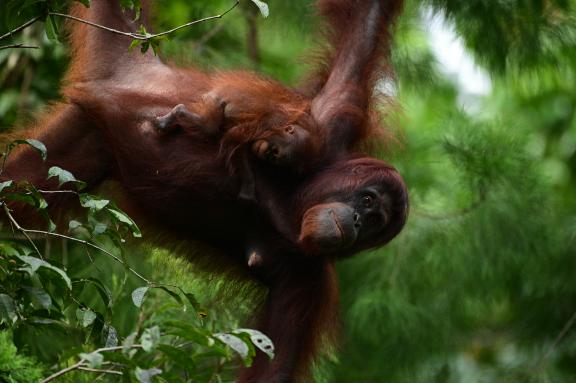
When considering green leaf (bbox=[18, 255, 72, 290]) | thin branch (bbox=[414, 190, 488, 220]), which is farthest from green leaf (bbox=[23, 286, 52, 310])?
thin branch (bbox=[414, 190, 488, 220])

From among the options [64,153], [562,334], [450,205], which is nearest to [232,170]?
[64,153]

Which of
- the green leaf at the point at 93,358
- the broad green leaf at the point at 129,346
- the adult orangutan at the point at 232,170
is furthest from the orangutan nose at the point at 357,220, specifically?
the green leaf at the point at 93,358

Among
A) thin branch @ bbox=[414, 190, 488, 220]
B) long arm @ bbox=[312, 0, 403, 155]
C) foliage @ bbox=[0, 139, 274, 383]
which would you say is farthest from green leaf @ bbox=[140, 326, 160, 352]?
thin branch @ bbox=[414, 190, 488, 220]

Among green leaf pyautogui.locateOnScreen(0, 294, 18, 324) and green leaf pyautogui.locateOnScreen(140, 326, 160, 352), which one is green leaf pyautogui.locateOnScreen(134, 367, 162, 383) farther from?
green leaf pyautogui.locateOnScreen(0, 294, 18, 324)

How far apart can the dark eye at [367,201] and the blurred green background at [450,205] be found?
1481mm

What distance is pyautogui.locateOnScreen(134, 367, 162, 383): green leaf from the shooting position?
2.61 m

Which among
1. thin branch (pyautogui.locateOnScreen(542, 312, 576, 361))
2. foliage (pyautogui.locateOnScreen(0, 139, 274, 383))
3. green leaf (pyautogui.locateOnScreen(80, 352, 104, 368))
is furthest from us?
thin branch (pyautogui.locateOnScreen(542, 312, 576, 361))

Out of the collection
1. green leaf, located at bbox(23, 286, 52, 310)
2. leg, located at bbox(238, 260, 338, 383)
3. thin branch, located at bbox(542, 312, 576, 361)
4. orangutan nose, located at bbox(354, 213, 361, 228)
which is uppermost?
green leaf, located at bbox(23, 286, 52, 310)

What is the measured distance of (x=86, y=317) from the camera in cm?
318

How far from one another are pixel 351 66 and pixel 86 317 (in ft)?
5.40

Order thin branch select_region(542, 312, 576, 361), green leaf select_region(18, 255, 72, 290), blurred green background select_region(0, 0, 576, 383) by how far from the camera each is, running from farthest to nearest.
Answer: thin branch select_region(542, 312, 576, 361)
blurred green background select_region(0, 0, 576, 383)
green leaf select_region(18, 255, 72, 290)

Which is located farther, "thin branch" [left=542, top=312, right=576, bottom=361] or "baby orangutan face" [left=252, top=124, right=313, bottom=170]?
"thin branch" [left=542, top=312, right=576, bottom=361]

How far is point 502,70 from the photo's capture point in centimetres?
549

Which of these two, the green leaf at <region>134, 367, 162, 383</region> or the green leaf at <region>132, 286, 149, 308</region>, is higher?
the green leaf at <region>134, 367, 162, 383</region>
